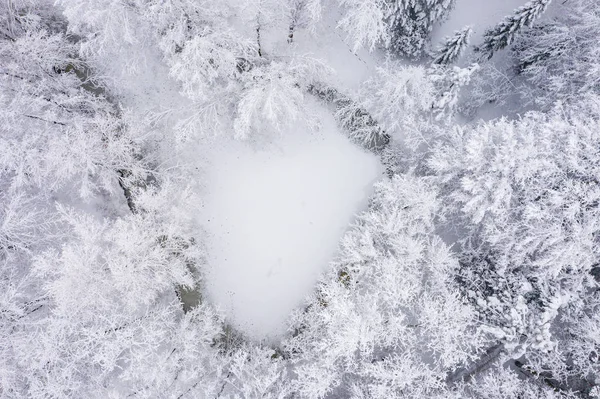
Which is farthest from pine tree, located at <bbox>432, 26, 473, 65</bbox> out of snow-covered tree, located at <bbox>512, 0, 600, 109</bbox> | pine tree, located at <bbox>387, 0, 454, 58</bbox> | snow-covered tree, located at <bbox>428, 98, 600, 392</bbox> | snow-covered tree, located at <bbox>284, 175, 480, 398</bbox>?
snow-covered tree, located at <bbox>284, 175, 480, 398</bbox>

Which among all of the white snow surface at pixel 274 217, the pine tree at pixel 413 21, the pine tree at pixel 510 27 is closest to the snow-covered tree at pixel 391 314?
the white snow surface at pixel 274 217

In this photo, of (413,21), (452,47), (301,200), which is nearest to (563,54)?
(452,47)

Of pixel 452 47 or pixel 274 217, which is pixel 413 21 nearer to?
pixel 452 47

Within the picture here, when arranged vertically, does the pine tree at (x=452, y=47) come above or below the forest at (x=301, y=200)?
above

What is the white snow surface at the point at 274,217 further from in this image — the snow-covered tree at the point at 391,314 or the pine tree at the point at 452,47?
the pine tree at the point at 452,47

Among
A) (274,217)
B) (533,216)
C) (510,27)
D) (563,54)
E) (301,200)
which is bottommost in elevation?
(274,217)
